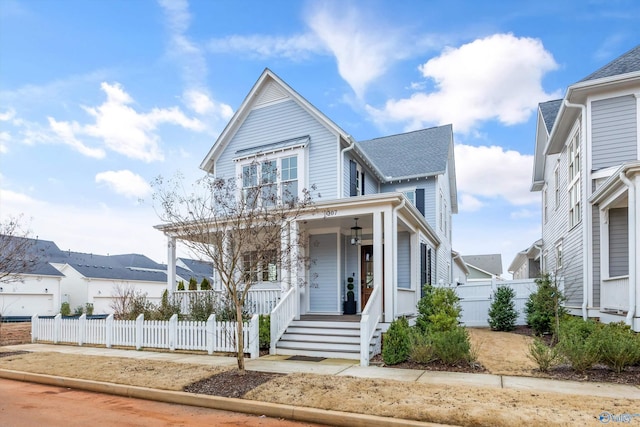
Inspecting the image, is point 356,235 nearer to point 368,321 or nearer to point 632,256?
point 368,321

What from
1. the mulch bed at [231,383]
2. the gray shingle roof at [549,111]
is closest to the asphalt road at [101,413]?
the mulch bed at [231,383]

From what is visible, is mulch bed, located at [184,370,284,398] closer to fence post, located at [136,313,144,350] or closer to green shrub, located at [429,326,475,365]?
green shrub, located at [429,326,475,365]

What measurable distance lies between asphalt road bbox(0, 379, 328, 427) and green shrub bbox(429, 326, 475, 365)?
385 cm

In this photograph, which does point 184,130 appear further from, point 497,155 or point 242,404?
point 497,155

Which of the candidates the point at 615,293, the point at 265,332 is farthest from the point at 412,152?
the point at 265,332

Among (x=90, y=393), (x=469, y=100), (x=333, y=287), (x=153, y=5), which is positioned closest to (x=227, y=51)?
(x=153, y=5)

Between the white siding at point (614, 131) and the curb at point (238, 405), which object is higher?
the white siding at point (614, 131)

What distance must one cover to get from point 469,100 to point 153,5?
13013mm

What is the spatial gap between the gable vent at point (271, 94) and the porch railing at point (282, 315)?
727 cm

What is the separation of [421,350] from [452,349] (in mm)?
620

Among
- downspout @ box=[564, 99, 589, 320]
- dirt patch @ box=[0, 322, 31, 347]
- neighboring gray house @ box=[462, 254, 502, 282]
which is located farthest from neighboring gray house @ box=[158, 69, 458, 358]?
neighboring gray house @ box=[462, 254, 502, 282]

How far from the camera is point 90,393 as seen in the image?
7.95m

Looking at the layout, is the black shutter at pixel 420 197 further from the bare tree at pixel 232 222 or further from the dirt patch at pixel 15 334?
the dirt patch at pixel 15 334

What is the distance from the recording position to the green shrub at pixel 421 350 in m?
8.85
